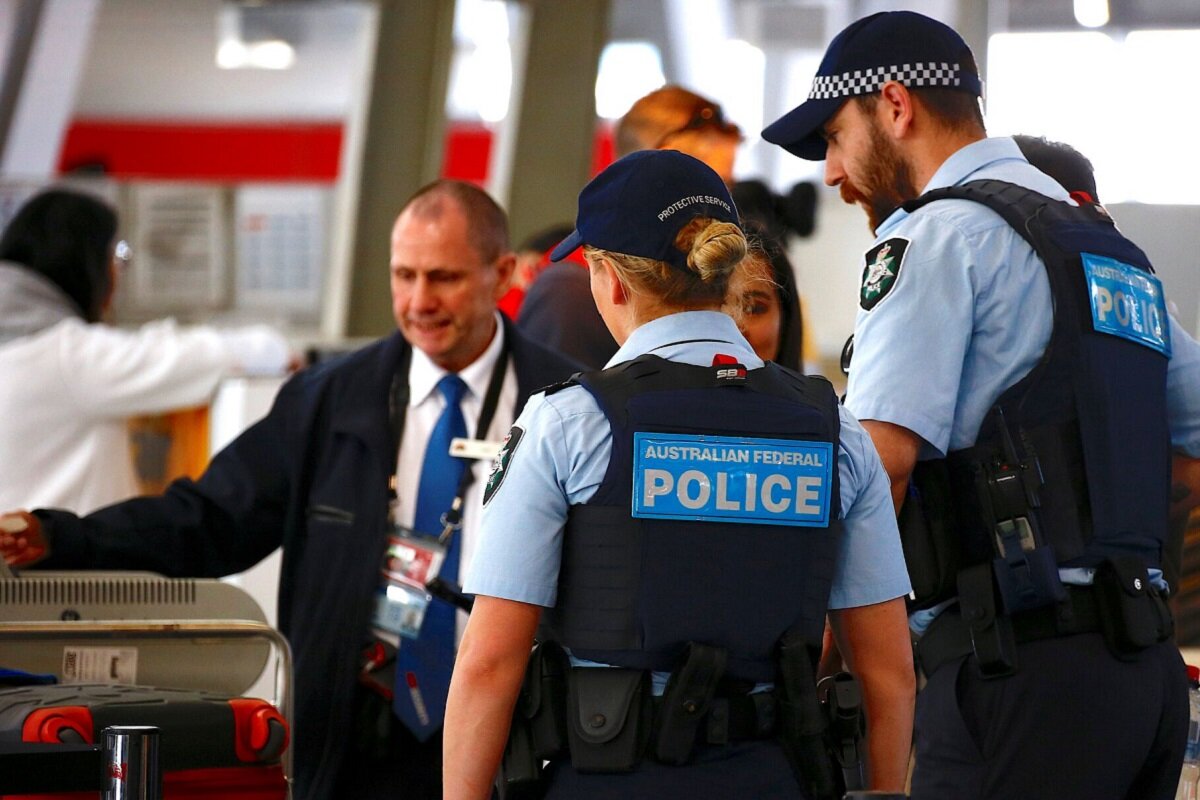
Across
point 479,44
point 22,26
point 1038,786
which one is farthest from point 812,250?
point 1038,786

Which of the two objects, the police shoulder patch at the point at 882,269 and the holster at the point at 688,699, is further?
the police shoulder patch at the point at 882,269

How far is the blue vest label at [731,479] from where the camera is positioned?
5.42 ft

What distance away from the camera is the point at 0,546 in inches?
93.7

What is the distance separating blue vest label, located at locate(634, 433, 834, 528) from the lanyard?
972 mm

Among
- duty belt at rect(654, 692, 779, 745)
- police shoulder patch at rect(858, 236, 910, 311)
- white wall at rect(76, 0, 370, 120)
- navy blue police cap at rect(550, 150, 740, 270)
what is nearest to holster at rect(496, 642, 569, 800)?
duty belt at rect(654, 692, 779, 745)

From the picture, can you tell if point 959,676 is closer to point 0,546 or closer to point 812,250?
point 0,546

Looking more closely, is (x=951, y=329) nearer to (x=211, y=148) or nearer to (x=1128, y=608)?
A: (x=1128, y=608)

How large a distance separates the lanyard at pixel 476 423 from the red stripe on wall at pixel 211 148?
37.4 ft

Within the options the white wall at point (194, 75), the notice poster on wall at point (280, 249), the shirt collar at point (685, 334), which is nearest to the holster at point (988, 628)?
the shirt collar at point (685, 334)

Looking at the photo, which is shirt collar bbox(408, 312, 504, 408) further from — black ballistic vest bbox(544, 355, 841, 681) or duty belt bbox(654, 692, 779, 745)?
duty belt bbox(654, 692, 779, 745)

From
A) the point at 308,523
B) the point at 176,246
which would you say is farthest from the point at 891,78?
the point at 176,246

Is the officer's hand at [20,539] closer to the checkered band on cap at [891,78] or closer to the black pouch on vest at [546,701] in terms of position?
the black pouch on vest at [546,701]

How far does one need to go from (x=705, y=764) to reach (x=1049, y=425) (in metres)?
0.66

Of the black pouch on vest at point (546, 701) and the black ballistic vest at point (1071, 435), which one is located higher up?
the black ballistic vest at point (1071, 435)
